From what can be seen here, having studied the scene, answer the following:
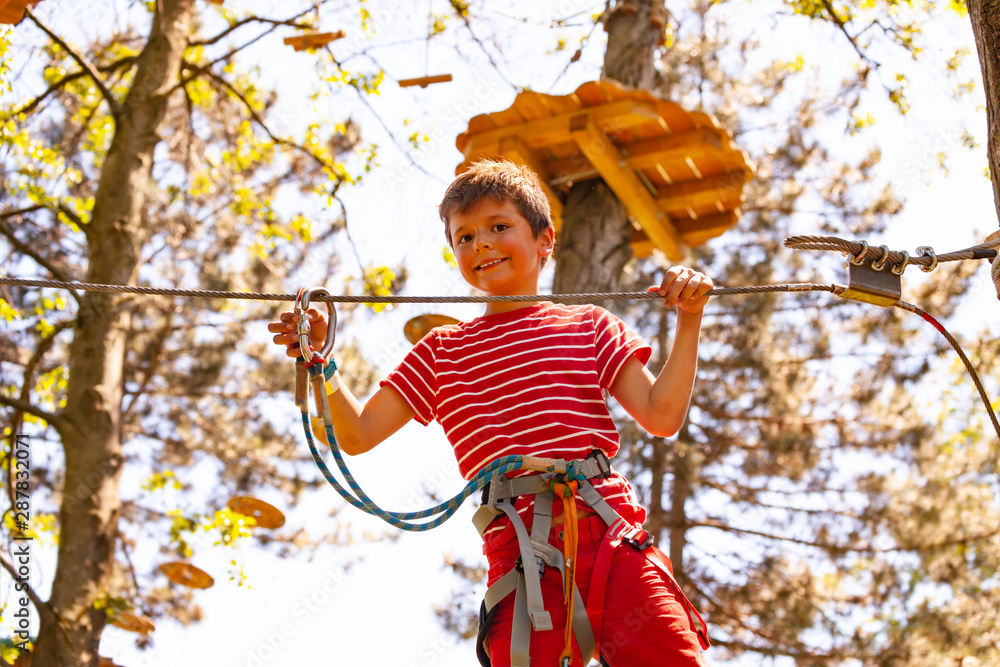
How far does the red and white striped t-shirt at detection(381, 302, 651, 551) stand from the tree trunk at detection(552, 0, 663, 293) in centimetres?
218

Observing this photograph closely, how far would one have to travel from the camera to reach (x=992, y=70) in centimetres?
187

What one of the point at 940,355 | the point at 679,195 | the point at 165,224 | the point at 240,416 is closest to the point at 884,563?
the point at 940,355

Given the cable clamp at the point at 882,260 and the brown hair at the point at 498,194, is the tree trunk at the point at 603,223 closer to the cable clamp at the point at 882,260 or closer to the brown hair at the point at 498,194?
the brown hair at the point at 498,194

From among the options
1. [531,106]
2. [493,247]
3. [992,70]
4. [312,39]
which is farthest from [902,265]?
[312,39]

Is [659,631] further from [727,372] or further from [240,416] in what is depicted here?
[240,416]

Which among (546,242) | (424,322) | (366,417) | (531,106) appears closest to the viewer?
(366,417)

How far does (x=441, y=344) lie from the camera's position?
212 cm

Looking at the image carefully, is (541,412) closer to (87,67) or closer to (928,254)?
(928,254)

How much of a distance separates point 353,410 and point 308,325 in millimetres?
226

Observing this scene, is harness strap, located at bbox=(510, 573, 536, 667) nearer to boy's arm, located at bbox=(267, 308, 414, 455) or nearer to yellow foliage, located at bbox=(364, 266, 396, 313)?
boy's arm, located at bbox=(267, 308, 414, 455)

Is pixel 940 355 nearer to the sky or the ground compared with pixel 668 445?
nearer to the sky

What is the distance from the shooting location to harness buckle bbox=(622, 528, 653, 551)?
175 centimetres

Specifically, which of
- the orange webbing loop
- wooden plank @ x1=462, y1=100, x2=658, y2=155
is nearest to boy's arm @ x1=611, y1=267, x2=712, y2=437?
the orange webbing loop

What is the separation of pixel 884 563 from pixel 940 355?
2.04 meters
